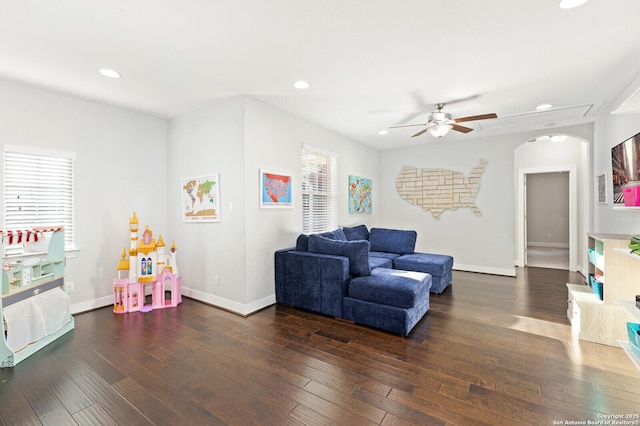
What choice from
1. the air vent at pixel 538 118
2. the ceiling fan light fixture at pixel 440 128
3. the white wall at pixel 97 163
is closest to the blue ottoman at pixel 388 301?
the ceiling fan light fixture at pixel 440 128

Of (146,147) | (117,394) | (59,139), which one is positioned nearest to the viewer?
(117,394)

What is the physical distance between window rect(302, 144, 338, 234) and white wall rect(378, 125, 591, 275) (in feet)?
6.68

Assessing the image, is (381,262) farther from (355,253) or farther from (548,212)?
(548,212)

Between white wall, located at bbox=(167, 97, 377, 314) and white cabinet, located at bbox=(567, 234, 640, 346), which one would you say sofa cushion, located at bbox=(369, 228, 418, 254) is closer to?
white wall, located at bbox=(167, 97, 377, 314)

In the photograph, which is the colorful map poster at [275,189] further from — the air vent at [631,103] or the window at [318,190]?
the air vent at [631,103]

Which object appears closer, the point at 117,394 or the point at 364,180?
the point at 117,394

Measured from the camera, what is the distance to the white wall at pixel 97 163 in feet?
10.5

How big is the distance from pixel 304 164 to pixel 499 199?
3803 millimetres

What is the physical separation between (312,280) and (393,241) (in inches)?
87.9

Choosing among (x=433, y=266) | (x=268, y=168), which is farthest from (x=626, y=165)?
(x=268, y=168)

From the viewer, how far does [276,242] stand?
3928mm

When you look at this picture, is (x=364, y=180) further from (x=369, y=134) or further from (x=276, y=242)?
(x=276, y=242)

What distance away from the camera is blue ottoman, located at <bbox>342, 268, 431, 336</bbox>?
113 inches

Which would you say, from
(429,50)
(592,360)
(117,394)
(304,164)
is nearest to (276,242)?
(304,164)
